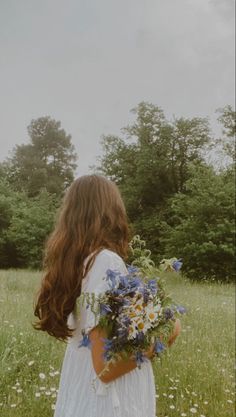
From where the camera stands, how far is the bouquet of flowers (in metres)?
A: 2.12

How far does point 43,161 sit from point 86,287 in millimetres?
12724

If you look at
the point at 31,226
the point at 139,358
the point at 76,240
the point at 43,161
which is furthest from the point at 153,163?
the point at 139,358

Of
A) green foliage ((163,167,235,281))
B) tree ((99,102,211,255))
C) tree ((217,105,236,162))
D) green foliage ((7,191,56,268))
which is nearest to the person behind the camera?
green foliage ((7,191,56,268))

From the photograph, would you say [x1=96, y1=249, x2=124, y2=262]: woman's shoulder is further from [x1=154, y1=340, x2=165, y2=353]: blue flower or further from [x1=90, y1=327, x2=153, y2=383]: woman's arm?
[x1=154, y1=340, x2=165, y2=353]: blue flower

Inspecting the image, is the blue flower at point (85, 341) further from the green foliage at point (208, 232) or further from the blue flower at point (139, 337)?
the green foliage at point (208, 232)

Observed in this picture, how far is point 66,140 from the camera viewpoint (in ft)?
60.2

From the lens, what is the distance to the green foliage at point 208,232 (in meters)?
19.4

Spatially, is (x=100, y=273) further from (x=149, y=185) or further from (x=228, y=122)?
(x=228, y=122)

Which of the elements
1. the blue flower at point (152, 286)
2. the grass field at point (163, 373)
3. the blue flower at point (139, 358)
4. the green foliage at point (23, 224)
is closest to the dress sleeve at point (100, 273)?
the blue flower at point (152, 286)

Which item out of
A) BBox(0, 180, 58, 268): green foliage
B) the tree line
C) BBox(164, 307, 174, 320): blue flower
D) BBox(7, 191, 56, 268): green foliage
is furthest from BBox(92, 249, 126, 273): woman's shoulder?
BBox(7, 191, 56, 268): green foliage

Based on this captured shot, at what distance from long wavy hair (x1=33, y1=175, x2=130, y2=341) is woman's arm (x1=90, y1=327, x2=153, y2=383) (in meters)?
0.26

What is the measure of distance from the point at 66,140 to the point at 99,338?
16.6 meters

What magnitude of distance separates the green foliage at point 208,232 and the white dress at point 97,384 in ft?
54.4

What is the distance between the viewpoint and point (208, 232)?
66.1ft
